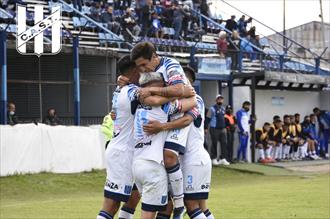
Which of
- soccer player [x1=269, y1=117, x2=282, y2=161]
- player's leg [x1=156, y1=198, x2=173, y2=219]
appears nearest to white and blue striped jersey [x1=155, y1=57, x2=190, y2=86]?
player's leg [x1=156, y1=198, x2=173, y2=219]

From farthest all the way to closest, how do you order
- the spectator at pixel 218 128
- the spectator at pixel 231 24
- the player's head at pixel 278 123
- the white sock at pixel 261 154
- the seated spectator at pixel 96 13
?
the spectator at pixel 231 24 → the seated spectator at pixel 96 13 → the player's head at pixel 278 123 → the white sock at pixel 261 154 → the spectator at pixel 218 128

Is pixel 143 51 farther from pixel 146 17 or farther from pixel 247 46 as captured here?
pixel 247 46

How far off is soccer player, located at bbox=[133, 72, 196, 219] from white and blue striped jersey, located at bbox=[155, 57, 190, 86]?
2.5 inches

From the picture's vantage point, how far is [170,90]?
7488 mm

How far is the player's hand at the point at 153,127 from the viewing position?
295 inches

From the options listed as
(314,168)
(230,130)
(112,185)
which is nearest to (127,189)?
(112,185)

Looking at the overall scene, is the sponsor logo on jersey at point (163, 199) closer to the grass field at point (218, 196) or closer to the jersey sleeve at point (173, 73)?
the jersey sleeve at point (173, 73)

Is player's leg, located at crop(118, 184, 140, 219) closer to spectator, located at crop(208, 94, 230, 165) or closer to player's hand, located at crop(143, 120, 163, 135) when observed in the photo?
player's hand, located at crop(143, 120, 163, 135)

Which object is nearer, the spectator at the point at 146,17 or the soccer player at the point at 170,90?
the soccer player at the point at 170,90

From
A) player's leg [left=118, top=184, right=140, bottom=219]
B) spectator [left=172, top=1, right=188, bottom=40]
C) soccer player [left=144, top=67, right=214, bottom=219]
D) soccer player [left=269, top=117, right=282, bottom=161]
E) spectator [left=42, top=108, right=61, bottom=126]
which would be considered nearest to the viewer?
soccer player [left=144, top=67, right=214, bottom=219]

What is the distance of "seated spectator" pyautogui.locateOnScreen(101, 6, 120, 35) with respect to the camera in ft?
90.6

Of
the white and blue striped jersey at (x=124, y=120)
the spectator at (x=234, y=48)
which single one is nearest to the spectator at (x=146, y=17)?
the spectator at (x=234, y=48)

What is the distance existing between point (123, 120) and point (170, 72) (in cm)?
95

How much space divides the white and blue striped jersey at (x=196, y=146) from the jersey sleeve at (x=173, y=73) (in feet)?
1.45
